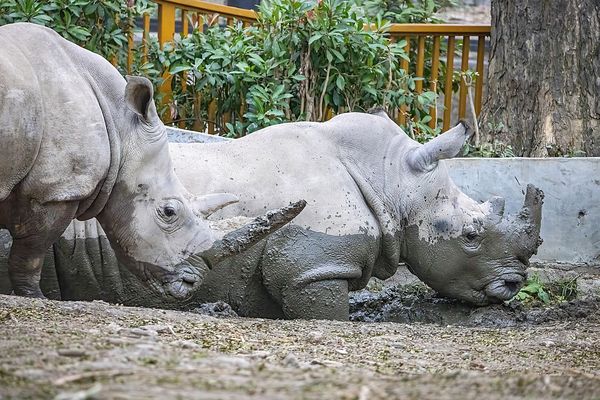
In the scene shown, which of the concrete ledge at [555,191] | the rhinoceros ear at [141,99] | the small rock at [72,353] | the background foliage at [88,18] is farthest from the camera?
the background foliage at [88,18]

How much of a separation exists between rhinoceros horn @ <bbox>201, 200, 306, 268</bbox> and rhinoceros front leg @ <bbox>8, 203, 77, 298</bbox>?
0.79 meters

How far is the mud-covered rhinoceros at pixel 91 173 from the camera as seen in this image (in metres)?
5.89

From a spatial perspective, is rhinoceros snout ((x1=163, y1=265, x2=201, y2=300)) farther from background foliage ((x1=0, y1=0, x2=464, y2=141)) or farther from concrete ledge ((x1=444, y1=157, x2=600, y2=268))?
background foliage ((x1=0, y1=0, x2=464, y2=141))

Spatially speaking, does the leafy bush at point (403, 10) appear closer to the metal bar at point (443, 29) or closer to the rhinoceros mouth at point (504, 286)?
the metal bar at point (443, 29)

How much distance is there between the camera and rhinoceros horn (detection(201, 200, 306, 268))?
21.2 ft

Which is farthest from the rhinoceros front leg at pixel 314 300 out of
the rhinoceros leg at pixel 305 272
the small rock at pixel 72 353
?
the small rock at pixel 72 353

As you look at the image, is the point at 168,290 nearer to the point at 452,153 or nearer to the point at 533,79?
the point at 452,153

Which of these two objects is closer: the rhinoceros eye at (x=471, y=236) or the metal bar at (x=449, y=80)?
the rhinoceros eye at (x=471, y=236)

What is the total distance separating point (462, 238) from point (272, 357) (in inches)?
137

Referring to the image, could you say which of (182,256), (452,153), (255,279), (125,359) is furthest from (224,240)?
(125,359)

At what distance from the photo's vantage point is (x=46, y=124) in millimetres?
5930

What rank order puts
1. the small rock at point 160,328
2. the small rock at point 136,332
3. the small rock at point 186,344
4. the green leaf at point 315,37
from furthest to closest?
1. the green leaf at point 315,37
2. the small rock at point 160,328
3. the small rock at point 136,332
4. the small rock at point 186,344

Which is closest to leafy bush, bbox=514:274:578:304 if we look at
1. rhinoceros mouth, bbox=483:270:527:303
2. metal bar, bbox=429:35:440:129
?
rhinoceros mouth, bbox=483:270:527:303

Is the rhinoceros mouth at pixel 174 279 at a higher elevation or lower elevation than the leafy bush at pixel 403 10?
Answer: lower
